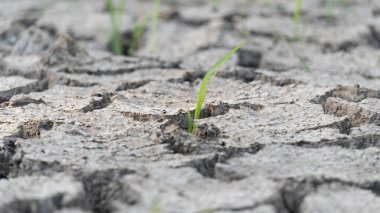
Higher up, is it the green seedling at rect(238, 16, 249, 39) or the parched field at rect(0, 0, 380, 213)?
the green seedling at rect(238, 16, 249, 39)

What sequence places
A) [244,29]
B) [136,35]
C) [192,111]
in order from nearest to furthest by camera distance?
[192,111], [136,35], [244,29]

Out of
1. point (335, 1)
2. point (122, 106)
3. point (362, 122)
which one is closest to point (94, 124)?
point (122, 106)

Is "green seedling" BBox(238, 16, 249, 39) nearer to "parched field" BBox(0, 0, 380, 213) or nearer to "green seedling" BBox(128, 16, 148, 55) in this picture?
"parched field" BBox(0, 0, 380, 213)

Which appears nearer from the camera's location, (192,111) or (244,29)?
(192,111)

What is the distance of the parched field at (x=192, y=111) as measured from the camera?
1.37m

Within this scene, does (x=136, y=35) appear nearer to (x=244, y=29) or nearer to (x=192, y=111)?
(x=244, y=29)

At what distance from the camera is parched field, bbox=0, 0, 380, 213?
1370 millimetres

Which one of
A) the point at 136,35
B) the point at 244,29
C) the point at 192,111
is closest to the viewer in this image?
the point at 192,111

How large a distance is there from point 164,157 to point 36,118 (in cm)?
45

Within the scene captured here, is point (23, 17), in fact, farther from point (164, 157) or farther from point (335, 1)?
point (164, 157)

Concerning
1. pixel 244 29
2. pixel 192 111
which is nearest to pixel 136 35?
pixel 244 29

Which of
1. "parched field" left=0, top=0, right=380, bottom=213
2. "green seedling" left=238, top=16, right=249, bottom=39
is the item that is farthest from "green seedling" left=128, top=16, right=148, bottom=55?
"green seedling" left=238, top=16, right=249, bottom=39

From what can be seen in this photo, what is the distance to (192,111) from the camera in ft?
6.07

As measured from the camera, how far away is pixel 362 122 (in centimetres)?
184
